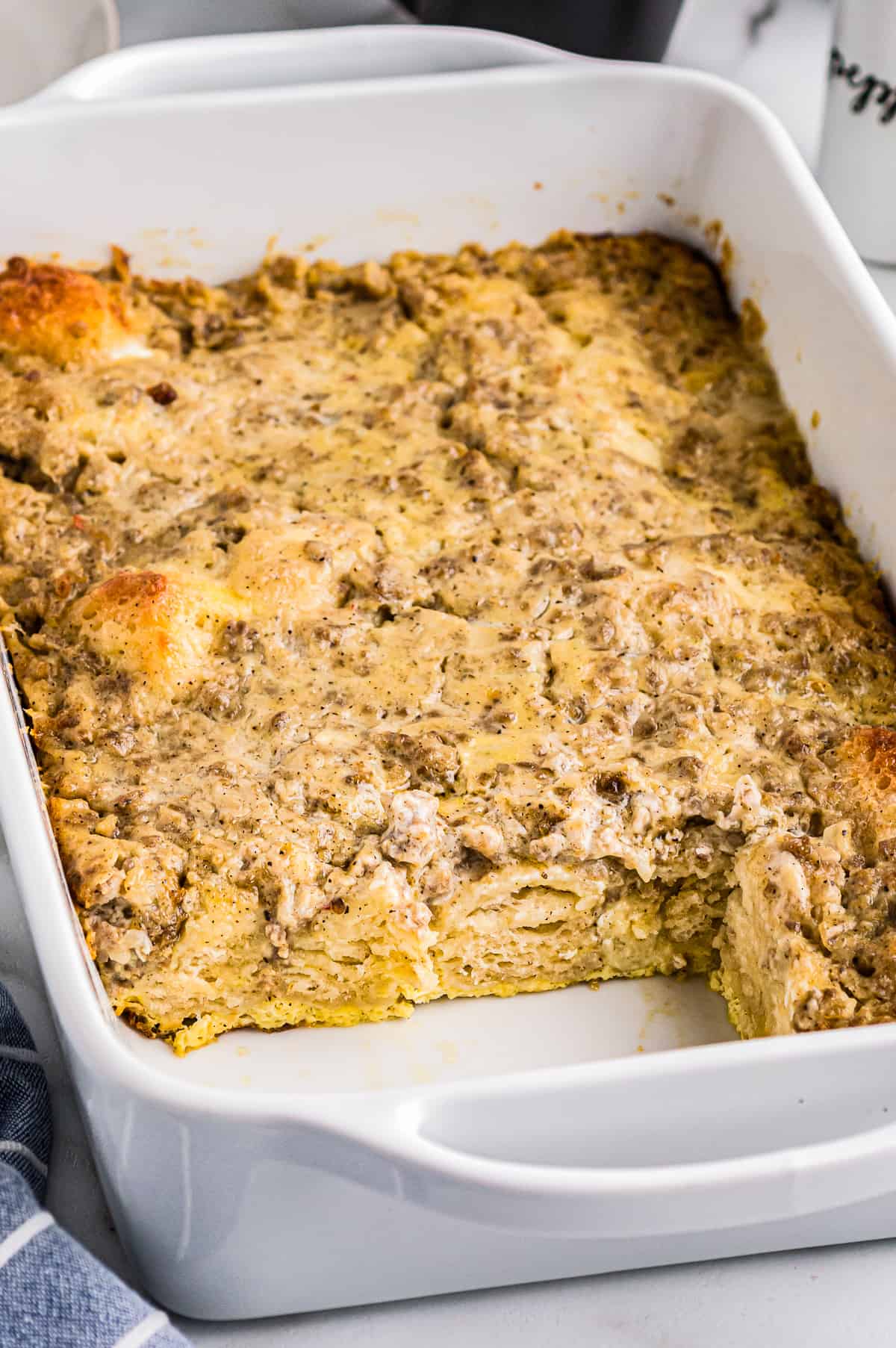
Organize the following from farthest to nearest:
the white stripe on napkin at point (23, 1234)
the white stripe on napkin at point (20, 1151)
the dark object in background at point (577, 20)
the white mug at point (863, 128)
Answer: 1. the dark object in background at point (577, 20)
2. the white mug at point (863, 128)
3. the white stripe on napkin at point (20, 1151)
4. the white stripe on napkin at point (23, 1234)

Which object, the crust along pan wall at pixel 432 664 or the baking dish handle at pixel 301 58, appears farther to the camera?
the baking dish handle at pixel 301 58

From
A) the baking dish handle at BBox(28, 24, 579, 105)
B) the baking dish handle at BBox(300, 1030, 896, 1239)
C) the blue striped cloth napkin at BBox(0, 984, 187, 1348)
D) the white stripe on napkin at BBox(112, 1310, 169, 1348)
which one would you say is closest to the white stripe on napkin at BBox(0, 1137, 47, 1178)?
the blue striped cloth napkin at BBox(0, 984, 187, 1348)

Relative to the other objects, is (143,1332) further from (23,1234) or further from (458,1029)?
(458,1029)

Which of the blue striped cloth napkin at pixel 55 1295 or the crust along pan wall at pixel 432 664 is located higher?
the crust along pan wall at pixel 432 664

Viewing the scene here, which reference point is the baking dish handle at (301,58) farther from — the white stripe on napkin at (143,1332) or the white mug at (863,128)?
the white stripe on napkin at (143,1332)

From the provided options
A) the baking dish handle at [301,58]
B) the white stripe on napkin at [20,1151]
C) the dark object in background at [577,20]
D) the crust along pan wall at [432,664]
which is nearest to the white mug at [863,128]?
the dark object in background at [577,20]

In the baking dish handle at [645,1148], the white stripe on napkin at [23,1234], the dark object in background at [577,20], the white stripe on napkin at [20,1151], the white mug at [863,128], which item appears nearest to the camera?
the baking dish handle at [645,1148]
